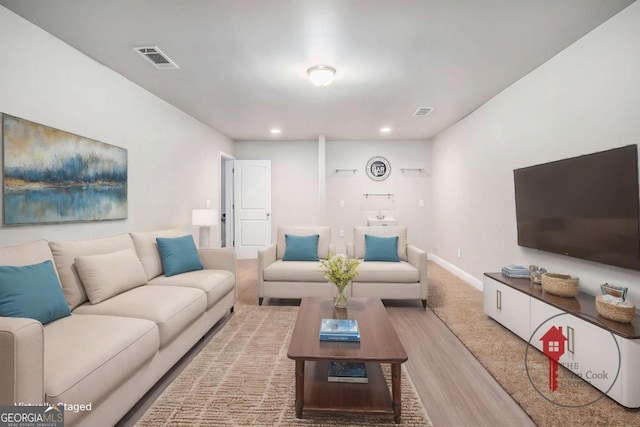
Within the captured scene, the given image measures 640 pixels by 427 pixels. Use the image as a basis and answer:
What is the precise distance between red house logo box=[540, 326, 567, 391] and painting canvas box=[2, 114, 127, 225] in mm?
3831

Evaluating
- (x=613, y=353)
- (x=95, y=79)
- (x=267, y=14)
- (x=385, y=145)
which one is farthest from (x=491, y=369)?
(x=385, y=145)

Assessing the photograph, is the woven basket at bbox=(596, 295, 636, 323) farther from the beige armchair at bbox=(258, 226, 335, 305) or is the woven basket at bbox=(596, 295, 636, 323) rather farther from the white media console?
the beige armchair at bbox=(258, 226, 335, 305)

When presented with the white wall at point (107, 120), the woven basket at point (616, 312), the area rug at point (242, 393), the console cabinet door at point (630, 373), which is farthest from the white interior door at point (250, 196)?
the console cabinet door at point (630, 373)

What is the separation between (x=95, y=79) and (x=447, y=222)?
17.4 ft

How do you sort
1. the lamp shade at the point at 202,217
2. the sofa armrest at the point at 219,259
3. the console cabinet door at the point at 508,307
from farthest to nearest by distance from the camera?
1. the lamp shade at the point at 202,217
2. the sofa armrest at the point at 219,259
3. the console cabinet door at the point at 508,307

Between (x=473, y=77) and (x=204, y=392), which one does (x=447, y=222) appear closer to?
(x=473, y=77)

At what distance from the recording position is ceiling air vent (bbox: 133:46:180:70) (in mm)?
2598

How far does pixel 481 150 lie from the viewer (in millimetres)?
4145

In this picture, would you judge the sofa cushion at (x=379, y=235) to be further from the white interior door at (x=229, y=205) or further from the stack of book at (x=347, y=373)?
the white interior door at (x=229, y=205)

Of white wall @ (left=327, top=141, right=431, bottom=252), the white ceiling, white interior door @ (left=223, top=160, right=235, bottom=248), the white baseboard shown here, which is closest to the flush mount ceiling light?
the white ceiling

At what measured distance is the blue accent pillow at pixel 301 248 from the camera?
3840 millimetres

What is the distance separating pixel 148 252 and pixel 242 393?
1.71 metres

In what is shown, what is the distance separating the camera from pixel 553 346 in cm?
229

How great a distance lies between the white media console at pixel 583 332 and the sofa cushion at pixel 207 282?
8.68ft
